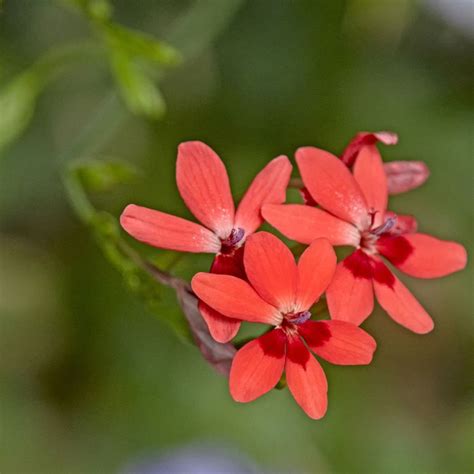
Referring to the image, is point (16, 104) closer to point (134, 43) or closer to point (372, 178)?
point (134, 43)

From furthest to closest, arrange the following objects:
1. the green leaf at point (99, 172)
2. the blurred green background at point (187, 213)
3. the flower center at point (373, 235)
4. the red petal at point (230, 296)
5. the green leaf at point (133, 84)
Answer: the blurred green background at point (187, 213), the green leaf at point (133, 84), the green leaf at point (99, 172), the flower center at point (373, 235), the red petal at point (230, 296)

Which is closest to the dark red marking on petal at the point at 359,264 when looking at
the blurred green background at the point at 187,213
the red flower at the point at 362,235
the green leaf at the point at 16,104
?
the red flower at the point at 362,235

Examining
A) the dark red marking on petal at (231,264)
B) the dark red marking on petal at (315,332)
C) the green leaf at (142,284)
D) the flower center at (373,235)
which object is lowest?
the green leaf at (142,284)

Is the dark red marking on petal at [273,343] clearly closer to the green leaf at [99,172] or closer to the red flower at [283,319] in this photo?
the red flower at [283,319]

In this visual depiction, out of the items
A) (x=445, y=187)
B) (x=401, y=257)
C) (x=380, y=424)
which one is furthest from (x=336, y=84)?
(x=401, y=257)

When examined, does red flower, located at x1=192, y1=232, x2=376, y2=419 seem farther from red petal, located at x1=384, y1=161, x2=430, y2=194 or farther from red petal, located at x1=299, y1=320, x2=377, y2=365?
red petal, located at x1=384, y1=161, x2=430, y2=194

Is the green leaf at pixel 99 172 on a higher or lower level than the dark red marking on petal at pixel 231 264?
lower

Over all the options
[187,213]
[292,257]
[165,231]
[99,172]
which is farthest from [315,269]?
[187,213]
